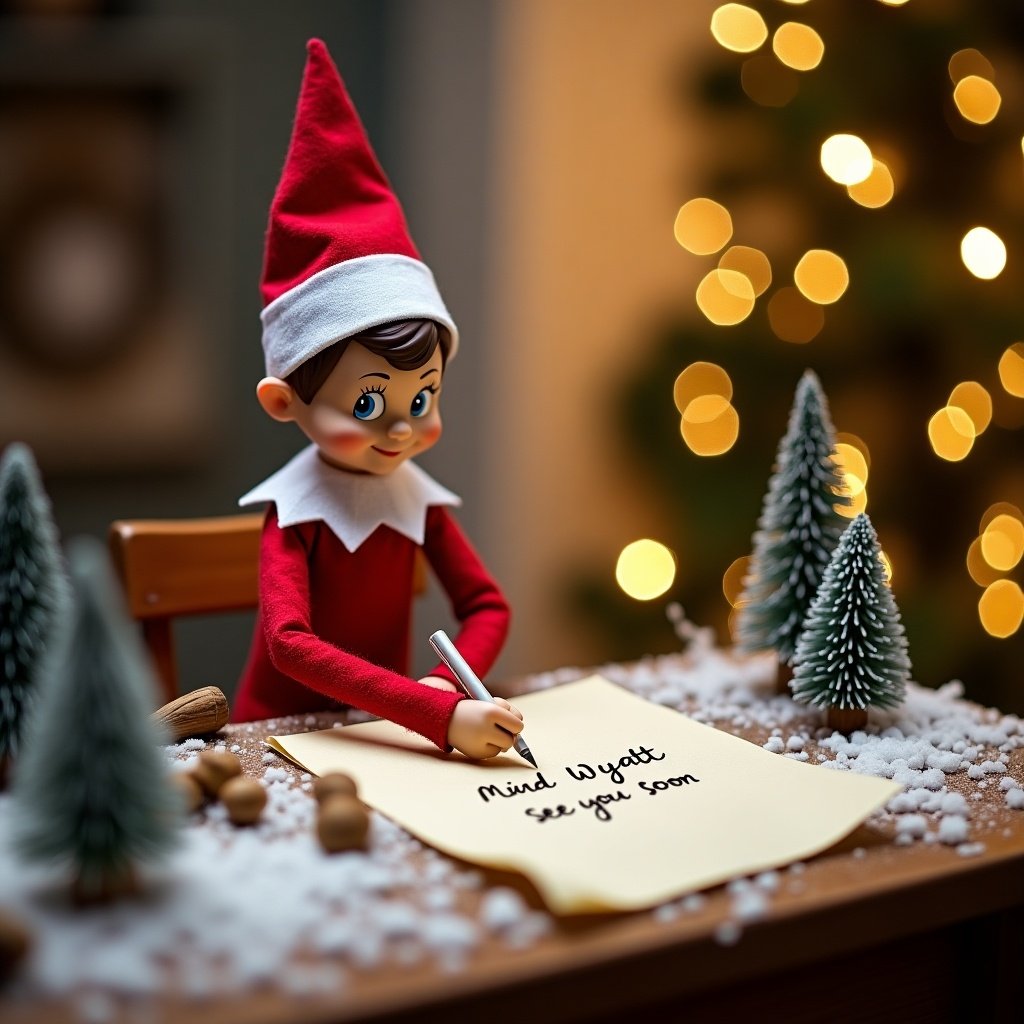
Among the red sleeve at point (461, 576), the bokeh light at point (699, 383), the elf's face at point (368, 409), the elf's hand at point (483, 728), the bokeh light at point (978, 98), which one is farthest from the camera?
the bokeh light at point (699, 383)

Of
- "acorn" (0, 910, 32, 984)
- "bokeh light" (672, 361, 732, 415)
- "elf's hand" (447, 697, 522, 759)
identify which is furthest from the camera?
"bokeh light" (672, 361, 732, 415)

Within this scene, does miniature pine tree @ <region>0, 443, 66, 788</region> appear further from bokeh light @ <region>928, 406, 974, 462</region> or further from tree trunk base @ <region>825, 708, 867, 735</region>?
bokeh light @ <region>928, 406, 974, 462</region>

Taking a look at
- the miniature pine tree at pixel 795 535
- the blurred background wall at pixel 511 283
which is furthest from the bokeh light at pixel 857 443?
the miniature pine tree at pixel 795 535

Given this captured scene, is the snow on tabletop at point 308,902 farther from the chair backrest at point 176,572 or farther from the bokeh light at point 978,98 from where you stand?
the bokeh light at point 978,98

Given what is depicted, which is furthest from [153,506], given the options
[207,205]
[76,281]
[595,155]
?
[595,155]

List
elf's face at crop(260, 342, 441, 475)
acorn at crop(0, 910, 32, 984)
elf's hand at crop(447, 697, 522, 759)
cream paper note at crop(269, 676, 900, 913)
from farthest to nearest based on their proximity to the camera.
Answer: elf's face at crop(260, 342, 441, 475) < elf's hand at crop(447, 697, 522, 759) < cream paper note at crop(269, 676, 900, 913) < acorn at crop(0, 910, 32, 984)

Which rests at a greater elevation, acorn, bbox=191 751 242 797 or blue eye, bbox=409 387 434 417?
blue eye, bbox=409 387 434 417

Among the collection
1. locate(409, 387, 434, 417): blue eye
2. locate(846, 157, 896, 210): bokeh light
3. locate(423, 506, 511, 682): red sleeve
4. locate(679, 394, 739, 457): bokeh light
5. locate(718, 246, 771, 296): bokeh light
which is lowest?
locate(423, 506, 511, 682): red sleeve

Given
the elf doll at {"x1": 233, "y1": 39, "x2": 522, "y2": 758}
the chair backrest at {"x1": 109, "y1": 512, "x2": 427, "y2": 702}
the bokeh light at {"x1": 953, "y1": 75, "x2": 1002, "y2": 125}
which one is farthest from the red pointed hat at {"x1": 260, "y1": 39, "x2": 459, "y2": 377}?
the bokeh light at {"x1": 953, "y1": 75, "x2": 1002, "y2": 125}
